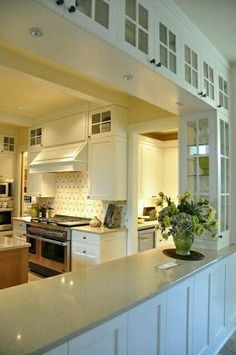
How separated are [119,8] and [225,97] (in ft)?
6.22

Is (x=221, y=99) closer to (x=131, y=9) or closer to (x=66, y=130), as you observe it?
(x=131, y=9)

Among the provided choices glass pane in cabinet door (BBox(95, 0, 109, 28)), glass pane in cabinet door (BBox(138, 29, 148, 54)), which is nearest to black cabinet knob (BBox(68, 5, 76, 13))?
glass pane in cabinet door (BBox(95, 0, 109, 28))

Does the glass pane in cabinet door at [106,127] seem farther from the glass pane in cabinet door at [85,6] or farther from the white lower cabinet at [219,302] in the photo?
the glass pane in cabinet door at [85,6]

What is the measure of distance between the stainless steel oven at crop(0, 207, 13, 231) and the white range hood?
1.40 meters

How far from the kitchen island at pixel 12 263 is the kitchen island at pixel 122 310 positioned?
1.28m

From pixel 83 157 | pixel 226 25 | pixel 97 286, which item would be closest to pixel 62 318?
pixel 97 286

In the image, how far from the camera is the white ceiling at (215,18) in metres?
2.08

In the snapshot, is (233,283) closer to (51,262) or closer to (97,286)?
(97,286)

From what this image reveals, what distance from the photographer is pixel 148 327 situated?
1.56 metres

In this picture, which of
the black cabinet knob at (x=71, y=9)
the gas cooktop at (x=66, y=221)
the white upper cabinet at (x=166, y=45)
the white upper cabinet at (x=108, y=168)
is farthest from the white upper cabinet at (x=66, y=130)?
the black cabinet knob at (x=71, y=9)

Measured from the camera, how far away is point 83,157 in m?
4.35

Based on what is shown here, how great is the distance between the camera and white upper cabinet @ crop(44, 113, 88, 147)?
4477mm

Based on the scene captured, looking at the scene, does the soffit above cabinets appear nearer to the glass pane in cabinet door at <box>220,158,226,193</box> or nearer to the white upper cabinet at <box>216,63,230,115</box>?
the white upper cabinet at <box>216,63,230,115</box>

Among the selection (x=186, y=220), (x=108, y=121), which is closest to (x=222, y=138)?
(x=186, y=220)
